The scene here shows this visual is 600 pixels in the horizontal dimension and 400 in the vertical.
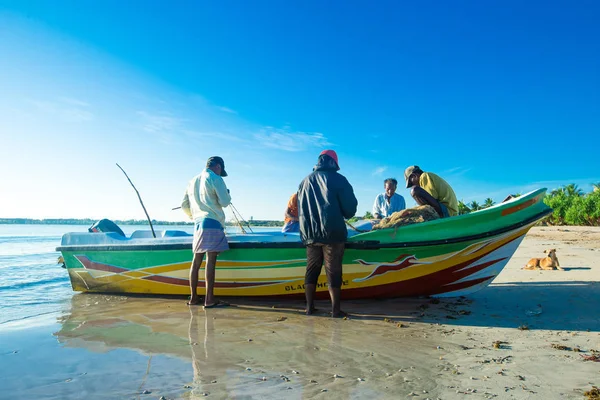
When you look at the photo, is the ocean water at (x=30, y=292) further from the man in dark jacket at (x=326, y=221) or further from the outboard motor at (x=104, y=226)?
the man in dark jacket at (x=326, y=221)

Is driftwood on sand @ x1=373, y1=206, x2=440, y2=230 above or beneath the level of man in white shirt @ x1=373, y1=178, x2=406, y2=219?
beneath

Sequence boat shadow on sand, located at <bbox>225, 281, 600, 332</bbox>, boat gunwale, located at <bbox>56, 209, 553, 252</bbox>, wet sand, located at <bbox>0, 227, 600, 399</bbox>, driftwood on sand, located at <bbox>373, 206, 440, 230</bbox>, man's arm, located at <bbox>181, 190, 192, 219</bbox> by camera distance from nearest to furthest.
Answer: wet sand, located at <bbox>0, 227, 600, 399</bbox> < boat shadow on sand, located at <bbox>225, 281, 600, 332</bbox> < boat gunwale, located at <bbox>56, 209, 553, 252</bbox> < driftwood on sand, located at <bbox>373, 206, 440, 230</bbox> < man's arm, located at <bbox>181, 190, 192, 219</bbox>

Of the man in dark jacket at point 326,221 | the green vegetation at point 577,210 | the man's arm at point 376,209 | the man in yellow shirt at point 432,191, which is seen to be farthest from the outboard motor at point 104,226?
the green vegetation at point 577,210

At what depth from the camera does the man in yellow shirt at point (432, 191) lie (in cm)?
496

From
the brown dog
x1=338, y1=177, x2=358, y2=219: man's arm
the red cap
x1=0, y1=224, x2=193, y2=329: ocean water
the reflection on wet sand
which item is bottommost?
x1=0, y1=224, x2=193, y2=329: ocean water

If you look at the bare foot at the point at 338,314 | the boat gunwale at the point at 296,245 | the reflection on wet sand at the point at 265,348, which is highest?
the boat gunwale at the point at 296,245

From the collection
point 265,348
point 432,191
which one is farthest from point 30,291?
point 432,191

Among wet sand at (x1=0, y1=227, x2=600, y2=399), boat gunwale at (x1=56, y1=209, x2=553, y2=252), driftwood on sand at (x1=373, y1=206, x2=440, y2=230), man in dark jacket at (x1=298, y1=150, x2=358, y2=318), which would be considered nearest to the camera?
wet sand at (x1=0, y1=227, x2=600, y2=399)

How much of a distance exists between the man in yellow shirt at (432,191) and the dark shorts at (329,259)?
1.31 meters

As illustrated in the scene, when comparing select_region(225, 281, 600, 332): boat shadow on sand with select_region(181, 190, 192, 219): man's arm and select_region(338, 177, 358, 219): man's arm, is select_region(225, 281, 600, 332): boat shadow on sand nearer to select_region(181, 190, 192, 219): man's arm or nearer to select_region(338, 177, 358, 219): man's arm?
select_region(338, 177, 358, 219): man's arm

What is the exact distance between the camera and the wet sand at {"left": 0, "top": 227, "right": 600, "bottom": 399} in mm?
2516

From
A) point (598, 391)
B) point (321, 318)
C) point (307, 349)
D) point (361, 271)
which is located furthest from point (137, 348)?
point (598, 391)

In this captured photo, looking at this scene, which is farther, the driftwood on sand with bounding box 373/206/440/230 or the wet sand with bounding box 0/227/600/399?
the driftwood on sand with bounding box 373/206/440/230

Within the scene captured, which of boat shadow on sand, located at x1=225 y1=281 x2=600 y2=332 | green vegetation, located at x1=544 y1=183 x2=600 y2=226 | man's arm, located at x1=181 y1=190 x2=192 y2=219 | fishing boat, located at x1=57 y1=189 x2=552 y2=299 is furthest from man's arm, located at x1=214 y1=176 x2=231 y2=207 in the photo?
green vegetation, located at x1=544 y1=183 x2=600 y2=226
